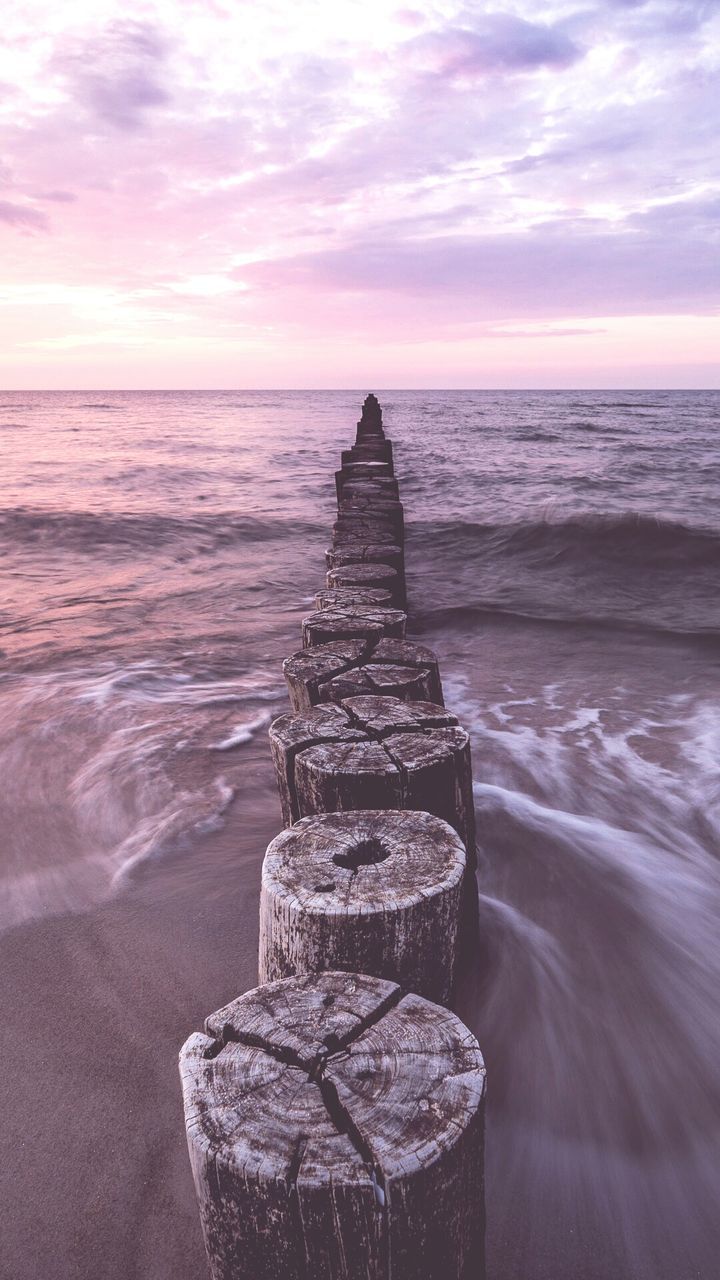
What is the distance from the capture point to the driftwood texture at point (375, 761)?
6.59 ft

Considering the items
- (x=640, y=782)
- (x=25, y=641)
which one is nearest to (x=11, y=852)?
(x=640, y=782)

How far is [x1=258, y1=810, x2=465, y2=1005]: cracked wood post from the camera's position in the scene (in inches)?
59.5

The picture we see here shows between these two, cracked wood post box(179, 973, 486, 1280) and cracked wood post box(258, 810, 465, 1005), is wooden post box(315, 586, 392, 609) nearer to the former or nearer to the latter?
cracked wood post box(258, 810, 465, 1005)

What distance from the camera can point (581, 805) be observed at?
13.7 feet

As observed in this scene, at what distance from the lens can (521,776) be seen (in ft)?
14.6

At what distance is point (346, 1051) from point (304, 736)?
3.50 ft

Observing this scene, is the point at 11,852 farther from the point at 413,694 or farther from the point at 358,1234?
the point at 358,1234

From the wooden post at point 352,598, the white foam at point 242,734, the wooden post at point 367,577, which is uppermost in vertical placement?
the wooden post at point 352,598

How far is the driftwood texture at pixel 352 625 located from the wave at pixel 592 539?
7.70m

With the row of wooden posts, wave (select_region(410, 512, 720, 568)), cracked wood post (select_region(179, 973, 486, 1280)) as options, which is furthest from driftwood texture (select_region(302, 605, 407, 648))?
wave (select_region(410, 512, 720, 568))

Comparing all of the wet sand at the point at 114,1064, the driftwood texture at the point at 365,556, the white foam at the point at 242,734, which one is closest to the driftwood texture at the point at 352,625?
the wet sand at the point at 114,1064

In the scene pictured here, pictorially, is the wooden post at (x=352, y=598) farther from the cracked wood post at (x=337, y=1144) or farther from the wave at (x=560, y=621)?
the wave at (x=560, y=621)

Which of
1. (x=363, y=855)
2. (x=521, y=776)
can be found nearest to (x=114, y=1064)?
(x=363, y=855)

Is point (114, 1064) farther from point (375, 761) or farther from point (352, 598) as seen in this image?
point (352, 598)
